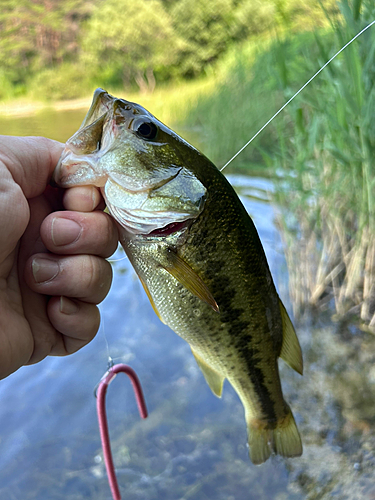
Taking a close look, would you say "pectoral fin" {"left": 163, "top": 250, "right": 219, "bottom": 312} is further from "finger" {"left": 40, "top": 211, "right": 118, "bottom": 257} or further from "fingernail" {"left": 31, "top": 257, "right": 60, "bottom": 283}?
"fingernail" {"left": 31, "top": 257, "right": 60, "bottom": 283}

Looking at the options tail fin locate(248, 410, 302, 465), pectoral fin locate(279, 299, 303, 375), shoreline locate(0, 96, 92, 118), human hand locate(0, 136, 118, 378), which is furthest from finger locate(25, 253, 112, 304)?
shoreline locate(0, 96, 92, 118)

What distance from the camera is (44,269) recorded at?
109 cm

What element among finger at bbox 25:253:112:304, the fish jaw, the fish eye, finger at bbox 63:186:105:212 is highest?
the fish eye

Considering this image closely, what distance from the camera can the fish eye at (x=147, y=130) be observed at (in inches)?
39.8

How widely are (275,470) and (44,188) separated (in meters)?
2.76

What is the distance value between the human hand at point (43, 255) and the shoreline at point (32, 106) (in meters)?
2.57

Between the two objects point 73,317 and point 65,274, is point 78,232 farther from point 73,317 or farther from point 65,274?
point 73,317

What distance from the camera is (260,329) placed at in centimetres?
124

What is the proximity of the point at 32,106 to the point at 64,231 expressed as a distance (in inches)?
125

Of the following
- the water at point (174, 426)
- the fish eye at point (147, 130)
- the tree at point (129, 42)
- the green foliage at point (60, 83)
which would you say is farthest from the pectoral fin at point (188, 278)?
the tree at point (129, 42)

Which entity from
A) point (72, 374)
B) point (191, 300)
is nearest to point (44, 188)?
point (191, 300)

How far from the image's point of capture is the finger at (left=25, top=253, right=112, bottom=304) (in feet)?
3.59

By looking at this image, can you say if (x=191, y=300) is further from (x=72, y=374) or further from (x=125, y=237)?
(x=72, y=374)

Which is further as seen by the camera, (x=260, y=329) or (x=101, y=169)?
(x=260, y=329)
